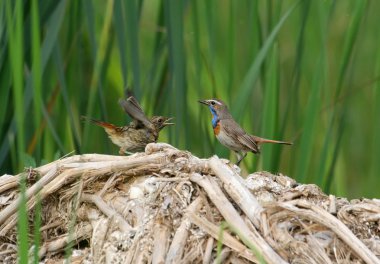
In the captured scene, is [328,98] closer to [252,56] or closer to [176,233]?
[252,56]

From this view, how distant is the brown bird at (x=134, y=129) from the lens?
4602 millimetres

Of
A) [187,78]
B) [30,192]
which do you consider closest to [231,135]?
[187,78]

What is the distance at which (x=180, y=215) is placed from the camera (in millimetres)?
3107

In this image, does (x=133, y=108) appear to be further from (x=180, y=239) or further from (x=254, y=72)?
(x=180, y=239)

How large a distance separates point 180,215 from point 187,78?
1.82 m

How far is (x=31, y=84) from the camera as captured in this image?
4371mm

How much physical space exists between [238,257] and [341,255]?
0.28m

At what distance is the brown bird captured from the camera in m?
4.60

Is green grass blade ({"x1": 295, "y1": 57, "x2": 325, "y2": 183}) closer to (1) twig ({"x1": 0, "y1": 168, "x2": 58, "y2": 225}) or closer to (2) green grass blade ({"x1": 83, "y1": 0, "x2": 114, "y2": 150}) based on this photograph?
(2) green grass blade ({"x1": 83, "y1": 0, "x2": 114, "y2": 150})

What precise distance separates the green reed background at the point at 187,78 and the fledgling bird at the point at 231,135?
5 centimetres

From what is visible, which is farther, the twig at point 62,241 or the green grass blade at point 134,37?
the green grass blade at point 134,37

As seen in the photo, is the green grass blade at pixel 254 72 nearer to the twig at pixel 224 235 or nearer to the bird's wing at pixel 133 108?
the bird's wing at pixel 133 108

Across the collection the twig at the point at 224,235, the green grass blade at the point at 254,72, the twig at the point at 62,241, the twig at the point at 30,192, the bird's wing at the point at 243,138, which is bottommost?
the bird's wing at the point at 243,138

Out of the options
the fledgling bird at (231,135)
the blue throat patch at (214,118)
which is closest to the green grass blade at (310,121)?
the fledgling bird at (231,135)
